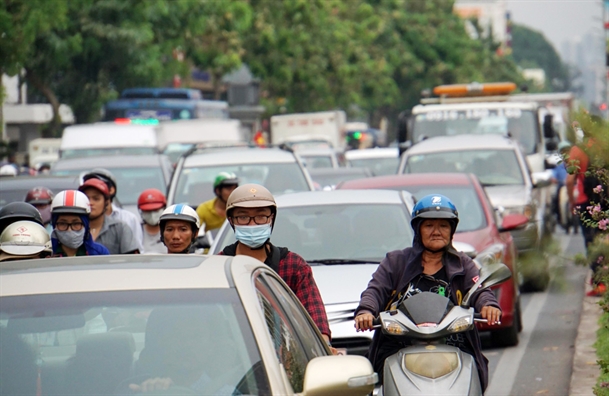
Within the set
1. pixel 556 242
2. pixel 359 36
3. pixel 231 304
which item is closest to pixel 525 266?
pixel 556 242

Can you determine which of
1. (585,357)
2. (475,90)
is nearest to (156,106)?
(475,90)

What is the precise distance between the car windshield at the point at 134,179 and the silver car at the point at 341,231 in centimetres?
636

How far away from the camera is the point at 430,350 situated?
5332 millimetres

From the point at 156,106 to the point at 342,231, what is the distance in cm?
2674

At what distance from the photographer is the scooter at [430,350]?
17.2 ft

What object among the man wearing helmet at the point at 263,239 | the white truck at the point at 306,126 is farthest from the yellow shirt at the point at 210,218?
the white truck at the point at 306,126

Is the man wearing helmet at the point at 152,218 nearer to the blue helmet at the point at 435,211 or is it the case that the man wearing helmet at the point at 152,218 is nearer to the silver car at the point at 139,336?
the blue helmet at the point at 435,211

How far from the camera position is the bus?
35.3 metres

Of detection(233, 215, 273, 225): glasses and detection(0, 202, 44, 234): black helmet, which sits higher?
detection(233, 215, 273, 225): glasses

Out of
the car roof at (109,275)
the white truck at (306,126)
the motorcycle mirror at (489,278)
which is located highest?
the car roof at (109,275)

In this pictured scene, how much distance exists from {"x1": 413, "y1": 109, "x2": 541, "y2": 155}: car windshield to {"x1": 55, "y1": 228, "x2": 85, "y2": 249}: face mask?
14.6m

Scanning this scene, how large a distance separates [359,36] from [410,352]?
2352 inches

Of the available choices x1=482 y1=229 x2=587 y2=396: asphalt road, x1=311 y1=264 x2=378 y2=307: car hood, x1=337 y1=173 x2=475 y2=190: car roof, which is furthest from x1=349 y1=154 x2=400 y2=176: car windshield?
x1=311 y1=264 x2=378 y2=307: car hood

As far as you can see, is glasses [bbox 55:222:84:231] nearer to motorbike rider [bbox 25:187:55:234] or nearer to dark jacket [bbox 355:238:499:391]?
dark jacket [bbox 355:238:499:391]
